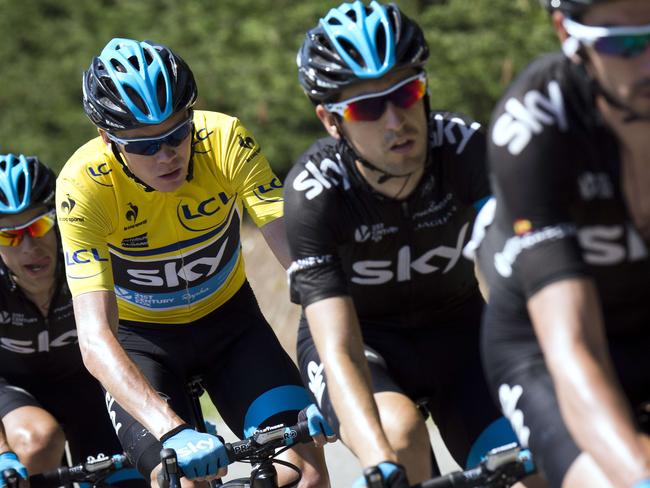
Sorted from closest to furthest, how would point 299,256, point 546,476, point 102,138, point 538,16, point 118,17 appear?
point 546,476 < point 299,256 < point 102,138 < point 538,16 < point 118,17

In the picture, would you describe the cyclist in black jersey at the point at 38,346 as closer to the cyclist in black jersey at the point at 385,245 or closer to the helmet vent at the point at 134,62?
the helmet vent at the point at 134,62

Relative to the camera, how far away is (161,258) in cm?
571

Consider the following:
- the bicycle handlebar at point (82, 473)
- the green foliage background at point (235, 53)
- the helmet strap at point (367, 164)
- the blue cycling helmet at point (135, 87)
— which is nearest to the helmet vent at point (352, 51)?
the helmet strap at point (367, 164)

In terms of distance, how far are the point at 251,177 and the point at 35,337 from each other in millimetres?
1640

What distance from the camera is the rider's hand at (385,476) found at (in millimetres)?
3586

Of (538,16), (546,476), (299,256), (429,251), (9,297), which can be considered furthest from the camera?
(538,16)

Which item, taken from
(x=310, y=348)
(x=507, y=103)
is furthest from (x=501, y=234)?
(x=310, y=348)

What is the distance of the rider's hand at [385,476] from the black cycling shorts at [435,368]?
81 cm

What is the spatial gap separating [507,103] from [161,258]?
9.18 ft

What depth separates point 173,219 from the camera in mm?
5668

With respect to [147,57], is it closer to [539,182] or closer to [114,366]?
[114,366]

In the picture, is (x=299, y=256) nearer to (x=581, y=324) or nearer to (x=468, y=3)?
(x=581, y=324)

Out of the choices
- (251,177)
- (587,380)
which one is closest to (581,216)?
(587,380)

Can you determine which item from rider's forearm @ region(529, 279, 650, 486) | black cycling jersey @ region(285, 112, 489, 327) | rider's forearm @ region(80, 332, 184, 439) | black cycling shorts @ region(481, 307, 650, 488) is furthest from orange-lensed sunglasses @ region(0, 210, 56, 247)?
rider's forearm @ region(529, 279, 650, 486)
